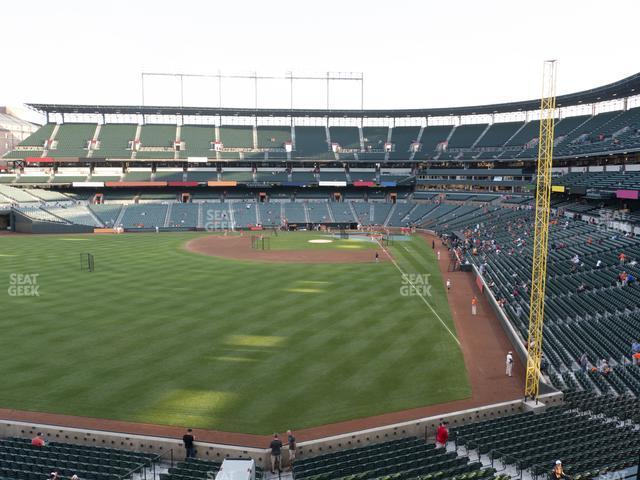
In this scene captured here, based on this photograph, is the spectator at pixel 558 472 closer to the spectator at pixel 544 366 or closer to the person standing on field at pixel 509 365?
the spectator at pixel 544 366

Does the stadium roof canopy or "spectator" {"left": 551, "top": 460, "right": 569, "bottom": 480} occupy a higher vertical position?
the stadium roof canopy

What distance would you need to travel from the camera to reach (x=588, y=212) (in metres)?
57.2

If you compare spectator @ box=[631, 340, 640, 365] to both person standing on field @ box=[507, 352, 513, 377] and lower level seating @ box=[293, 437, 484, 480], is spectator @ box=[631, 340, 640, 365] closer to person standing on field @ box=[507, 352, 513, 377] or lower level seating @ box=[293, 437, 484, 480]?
person standing on field @ box=[507, 352, 513, 377]

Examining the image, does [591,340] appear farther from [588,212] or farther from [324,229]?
[324,229]

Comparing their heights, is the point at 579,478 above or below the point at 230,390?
above

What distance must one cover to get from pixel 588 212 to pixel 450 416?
4877cm

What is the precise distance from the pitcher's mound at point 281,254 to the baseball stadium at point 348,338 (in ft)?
2.20

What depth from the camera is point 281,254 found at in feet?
187

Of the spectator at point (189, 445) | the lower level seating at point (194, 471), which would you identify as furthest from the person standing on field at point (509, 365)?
the spectator at point (189, 445)

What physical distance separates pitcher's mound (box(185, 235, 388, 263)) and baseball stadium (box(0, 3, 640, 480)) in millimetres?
671

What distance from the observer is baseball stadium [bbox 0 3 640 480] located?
615 inches

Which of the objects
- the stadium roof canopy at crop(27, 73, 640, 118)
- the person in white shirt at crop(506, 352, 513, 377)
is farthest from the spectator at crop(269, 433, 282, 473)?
the stadium roof canopy at crop(27, 73, 640, 118)

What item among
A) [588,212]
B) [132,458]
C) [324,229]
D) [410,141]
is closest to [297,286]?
[132,458]

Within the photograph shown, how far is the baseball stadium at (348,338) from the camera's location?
15.6 m
